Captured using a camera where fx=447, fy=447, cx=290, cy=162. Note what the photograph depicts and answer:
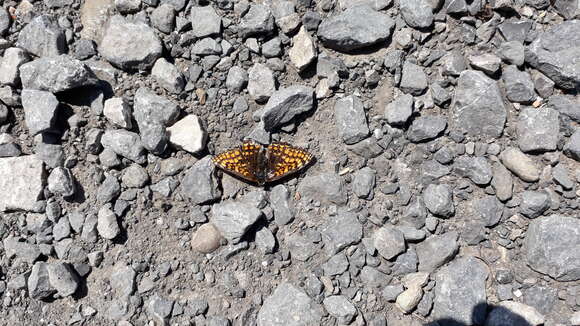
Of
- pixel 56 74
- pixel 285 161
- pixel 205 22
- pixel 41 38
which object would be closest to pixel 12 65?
pixel 41 38

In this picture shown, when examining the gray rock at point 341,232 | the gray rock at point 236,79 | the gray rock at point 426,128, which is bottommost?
the gray rock at point 341,232

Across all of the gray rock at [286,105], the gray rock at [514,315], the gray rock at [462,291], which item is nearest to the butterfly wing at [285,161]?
the gray rock at [286,105]

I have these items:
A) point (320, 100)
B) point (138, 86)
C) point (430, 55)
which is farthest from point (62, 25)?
point (430, 55)

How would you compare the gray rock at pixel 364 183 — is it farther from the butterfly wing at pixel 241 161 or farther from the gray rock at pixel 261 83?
the gray rock at pixel 261 83

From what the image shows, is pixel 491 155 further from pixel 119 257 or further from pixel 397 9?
pixel 119 257

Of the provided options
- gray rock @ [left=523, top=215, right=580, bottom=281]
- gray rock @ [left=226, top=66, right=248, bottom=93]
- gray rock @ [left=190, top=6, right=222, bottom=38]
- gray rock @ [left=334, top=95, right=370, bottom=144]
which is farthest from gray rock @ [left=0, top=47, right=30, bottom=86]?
gray rock @ [left=523, top=215, right=580, bottom=281]

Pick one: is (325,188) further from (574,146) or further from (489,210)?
(574,146)

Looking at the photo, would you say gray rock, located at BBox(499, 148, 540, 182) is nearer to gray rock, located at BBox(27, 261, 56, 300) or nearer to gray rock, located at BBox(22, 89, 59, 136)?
gray rock, located at BBox(22, 89, 59, 136)
